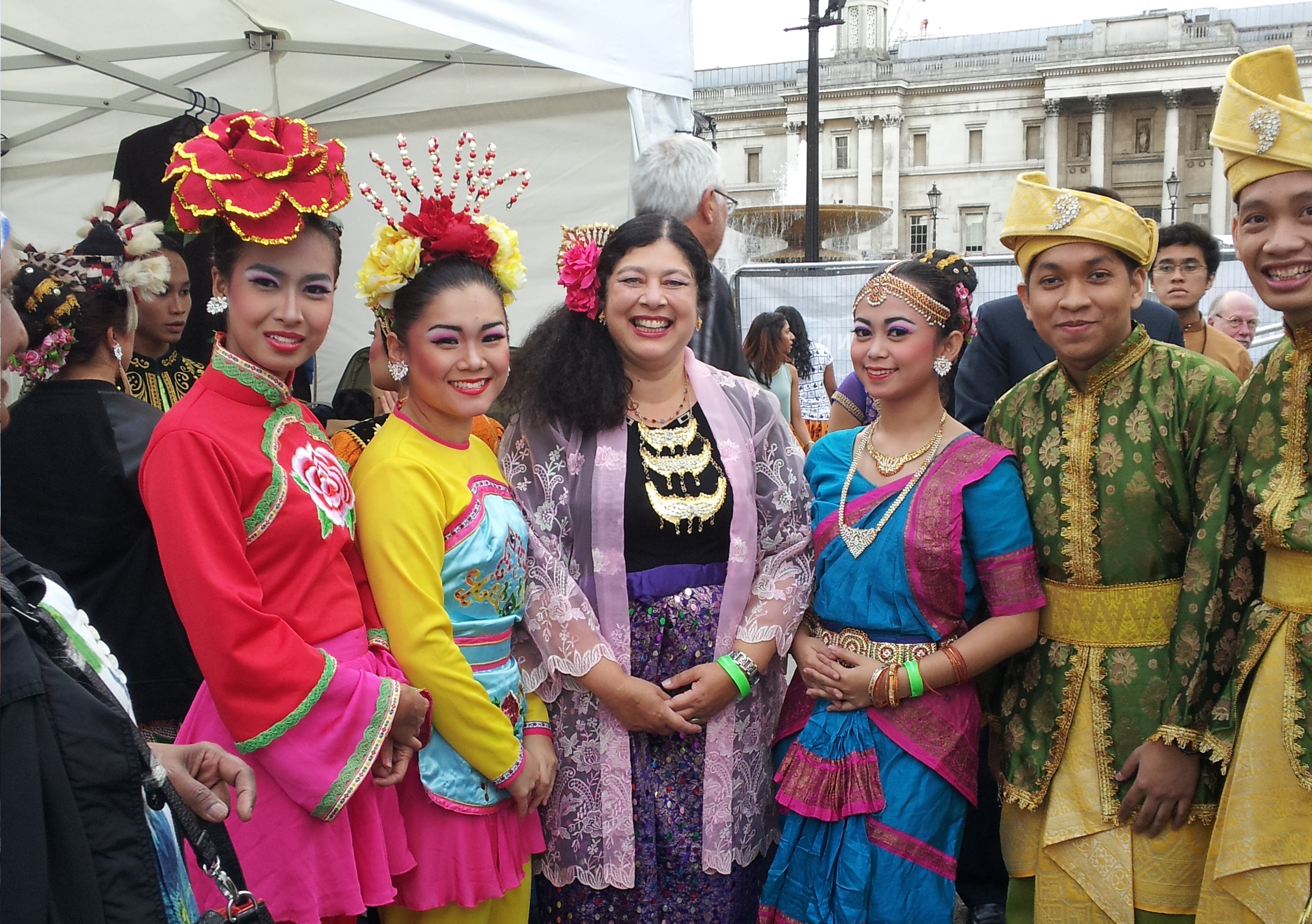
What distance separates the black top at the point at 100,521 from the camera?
248 cm

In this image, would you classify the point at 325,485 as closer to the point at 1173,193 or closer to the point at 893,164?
the point at 1173,193

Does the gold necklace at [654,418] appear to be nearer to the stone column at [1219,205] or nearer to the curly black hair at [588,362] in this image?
the curly black hair at [588,362]

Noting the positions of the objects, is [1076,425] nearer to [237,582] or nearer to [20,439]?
[237,582]

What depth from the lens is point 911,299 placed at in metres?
2.68

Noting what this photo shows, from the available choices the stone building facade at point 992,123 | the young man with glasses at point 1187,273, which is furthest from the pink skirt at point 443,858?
the stone building facade at point 992,123

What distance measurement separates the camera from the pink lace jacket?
2572 millimetres

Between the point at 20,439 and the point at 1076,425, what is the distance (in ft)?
8.38

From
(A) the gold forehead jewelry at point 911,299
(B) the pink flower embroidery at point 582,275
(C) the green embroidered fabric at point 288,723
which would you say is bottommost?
(C) the green embroidered fabric at point 288,723

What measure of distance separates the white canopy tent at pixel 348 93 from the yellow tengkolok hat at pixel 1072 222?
264 cm

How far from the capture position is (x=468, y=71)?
224 inches

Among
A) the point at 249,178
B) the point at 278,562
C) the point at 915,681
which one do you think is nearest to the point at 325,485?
the point at 278,562

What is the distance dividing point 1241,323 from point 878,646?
556cm

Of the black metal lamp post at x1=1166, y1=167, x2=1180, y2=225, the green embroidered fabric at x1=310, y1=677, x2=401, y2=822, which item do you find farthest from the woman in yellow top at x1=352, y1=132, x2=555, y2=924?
the black metal lamp post at x1=1166, y1=167, x2=1180, y2=225

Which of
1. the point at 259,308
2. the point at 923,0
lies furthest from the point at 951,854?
the point at 923,0
